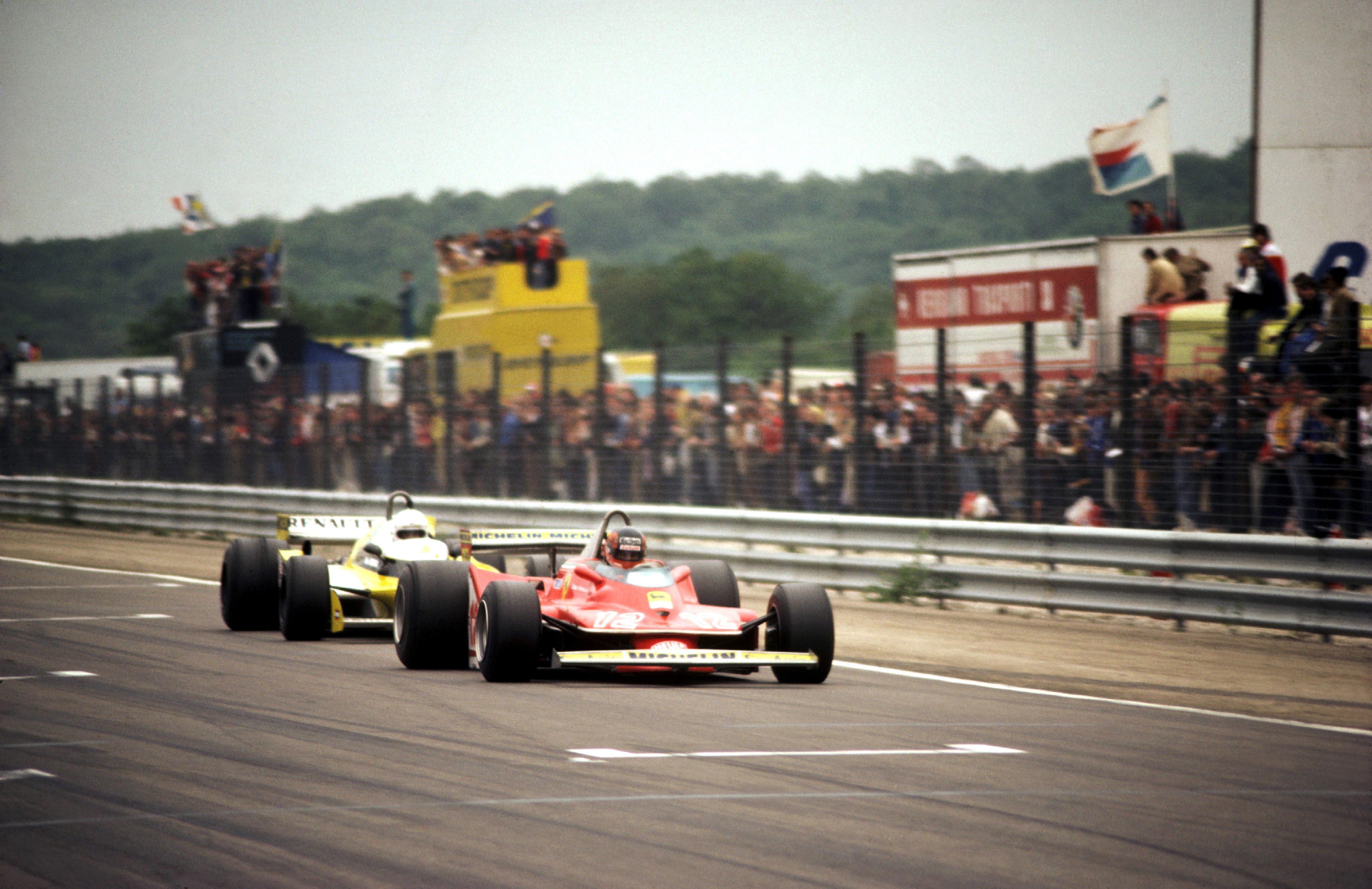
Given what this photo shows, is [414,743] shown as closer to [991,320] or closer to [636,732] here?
[636,732]

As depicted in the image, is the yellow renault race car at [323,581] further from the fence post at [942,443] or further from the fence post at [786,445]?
the fence post at [786,445]

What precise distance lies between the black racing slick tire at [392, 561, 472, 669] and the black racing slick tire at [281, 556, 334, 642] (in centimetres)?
147

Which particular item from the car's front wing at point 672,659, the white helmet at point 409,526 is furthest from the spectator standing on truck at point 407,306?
the car's front wing at point 672,659

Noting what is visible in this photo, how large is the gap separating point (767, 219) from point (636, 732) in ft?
421

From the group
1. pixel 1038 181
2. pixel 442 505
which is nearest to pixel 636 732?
pixel 442 505

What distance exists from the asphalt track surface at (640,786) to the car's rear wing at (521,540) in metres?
1.31

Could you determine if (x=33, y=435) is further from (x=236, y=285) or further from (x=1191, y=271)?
(x=1191, y=271)

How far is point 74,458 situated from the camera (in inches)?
1208

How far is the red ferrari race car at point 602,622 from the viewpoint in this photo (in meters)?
9.60

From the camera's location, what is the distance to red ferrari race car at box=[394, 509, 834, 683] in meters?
9.60

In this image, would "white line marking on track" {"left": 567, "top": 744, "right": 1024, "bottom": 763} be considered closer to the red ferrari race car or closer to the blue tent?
the red ferrari race car

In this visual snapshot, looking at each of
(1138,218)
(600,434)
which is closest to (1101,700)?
(600,434)

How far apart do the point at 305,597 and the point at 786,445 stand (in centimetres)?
693

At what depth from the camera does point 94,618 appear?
13.4 meters
